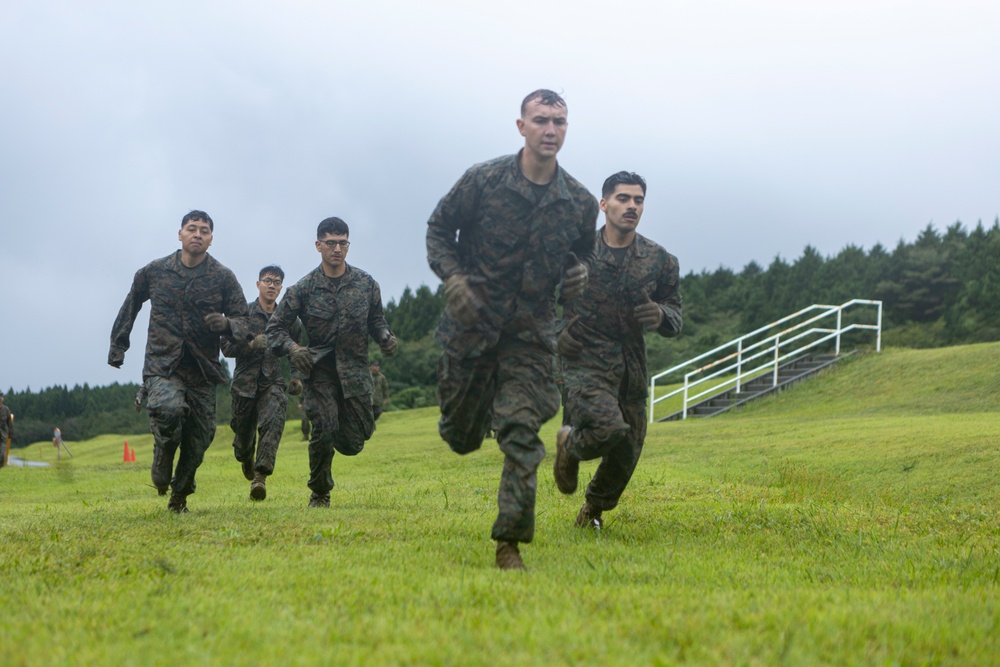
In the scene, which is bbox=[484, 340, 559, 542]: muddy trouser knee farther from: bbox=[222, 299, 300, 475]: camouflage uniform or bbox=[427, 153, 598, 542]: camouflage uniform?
bbox=[222, 299, 300, 475]: camouflage uniform

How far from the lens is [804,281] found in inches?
1905

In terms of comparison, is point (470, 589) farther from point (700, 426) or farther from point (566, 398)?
point (700, 426)

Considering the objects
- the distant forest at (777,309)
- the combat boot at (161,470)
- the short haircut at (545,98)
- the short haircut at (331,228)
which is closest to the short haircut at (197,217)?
the short haircut at (331,228)

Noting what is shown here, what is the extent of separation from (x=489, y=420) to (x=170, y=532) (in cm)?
250

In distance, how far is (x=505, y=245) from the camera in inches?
244

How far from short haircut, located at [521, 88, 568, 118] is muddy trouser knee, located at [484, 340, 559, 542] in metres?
1.42

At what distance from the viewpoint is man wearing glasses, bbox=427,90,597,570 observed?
20.2ft

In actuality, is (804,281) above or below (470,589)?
above

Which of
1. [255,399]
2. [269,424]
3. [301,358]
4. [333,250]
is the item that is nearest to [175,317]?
[301,358]

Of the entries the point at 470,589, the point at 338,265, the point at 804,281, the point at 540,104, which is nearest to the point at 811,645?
the point at 470,589

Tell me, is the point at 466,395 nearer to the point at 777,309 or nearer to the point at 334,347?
the point at 334,347

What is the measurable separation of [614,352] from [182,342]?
4133 millimetres

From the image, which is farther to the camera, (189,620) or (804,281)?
(804,281)

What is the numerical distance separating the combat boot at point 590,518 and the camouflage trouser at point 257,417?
15.5 ft
